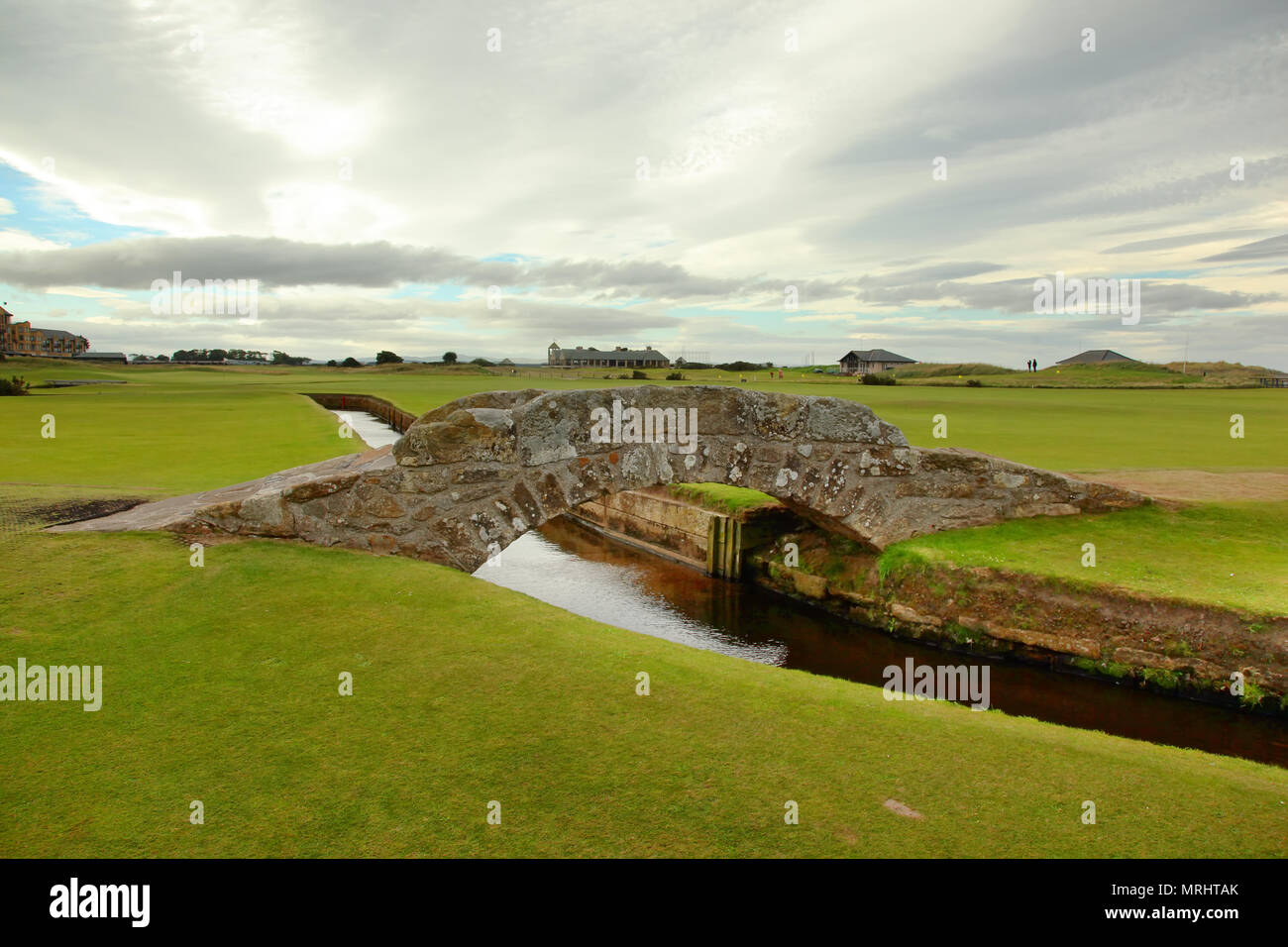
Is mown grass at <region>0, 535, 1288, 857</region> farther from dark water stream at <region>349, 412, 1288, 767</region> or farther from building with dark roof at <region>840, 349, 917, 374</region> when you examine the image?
building with dark roof at <region>840, 349, 917, 374</region>

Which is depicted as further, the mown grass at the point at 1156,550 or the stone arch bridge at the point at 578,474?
the mown grass at the point at 1156,550

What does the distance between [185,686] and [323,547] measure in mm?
3293

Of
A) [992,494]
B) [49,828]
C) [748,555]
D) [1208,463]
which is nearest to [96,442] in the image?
[748,555]

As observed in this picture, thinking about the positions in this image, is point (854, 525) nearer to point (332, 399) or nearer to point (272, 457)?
point (272, 457)

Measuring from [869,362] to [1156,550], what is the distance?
11050cm

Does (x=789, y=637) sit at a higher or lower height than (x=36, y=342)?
lower

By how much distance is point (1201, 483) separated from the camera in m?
15.1

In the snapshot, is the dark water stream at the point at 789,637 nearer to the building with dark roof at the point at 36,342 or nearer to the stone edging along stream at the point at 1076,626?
the stone edging along stream at the point at 1076,626

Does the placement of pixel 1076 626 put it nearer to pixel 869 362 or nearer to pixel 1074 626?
pixel 1074 626

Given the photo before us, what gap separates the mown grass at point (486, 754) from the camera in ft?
11.7

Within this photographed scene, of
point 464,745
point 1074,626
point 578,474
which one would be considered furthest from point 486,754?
point 1074,626

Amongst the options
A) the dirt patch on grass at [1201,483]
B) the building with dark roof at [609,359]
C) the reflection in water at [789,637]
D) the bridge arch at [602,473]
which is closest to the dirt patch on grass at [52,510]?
the bridge arch at [602,473]

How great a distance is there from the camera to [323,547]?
792 centimetres

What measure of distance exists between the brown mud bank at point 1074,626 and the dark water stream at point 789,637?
20 cm
